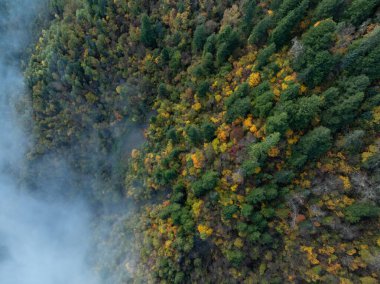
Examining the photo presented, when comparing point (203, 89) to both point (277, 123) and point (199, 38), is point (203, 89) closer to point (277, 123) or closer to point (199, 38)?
point (199, 38)

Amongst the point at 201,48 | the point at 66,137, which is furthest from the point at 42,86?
the point at 201,48

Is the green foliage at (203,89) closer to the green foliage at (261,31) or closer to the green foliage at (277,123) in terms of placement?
the green foliage at (261,31)

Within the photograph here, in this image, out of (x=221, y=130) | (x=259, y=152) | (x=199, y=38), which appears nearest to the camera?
(x=259, y=152)

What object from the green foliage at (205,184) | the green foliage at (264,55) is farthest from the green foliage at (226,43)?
the green foliage at (205,184)

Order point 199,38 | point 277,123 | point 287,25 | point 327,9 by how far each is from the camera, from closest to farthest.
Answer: point 327,9 → point 277,123 → point 287,25 → point 199,38

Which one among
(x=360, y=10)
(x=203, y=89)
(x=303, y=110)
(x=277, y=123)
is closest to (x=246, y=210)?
(x=277, y=123)

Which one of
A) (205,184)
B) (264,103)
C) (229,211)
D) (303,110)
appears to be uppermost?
(264,103)
